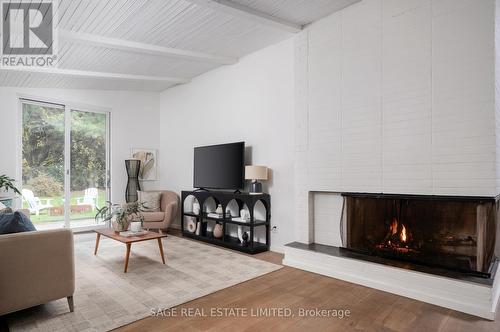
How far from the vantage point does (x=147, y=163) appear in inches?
264

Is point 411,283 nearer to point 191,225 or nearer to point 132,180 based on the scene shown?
point 191,225

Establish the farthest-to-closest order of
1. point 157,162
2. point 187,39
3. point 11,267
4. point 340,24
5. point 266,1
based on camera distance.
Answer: point 157,162, point 187,39, point 340,24, point 266,1, point 11,267

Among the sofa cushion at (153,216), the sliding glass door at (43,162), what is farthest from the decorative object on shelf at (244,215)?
the sliding glass door at (43,162)

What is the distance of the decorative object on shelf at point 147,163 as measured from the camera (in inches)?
259

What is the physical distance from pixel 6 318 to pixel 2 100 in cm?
399

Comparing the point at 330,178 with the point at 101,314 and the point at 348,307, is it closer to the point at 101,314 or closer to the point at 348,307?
the point at 348,307

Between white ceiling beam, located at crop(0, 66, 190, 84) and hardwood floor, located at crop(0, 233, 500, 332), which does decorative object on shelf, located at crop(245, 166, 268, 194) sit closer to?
hardwood floor, located at crop(0, 233, 500, 332)

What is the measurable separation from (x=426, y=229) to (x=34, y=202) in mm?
6099

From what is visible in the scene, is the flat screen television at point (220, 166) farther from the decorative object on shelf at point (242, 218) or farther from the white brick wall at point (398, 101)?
the white brick wall at point (398, 101)

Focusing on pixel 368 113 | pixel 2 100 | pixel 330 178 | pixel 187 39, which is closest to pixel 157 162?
pixel 2 100

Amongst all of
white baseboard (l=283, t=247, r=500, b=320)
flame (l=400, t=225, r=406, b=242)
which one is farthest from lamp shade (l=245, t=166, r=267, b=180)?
flame (l=400, t=225, r=406, b=242)

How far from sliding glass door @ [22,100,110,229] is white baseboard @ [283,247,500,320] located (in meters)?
4.51

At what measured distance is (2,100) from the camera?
488 cm

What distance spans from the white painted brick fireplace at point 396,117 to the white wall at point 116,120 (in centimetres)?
407
